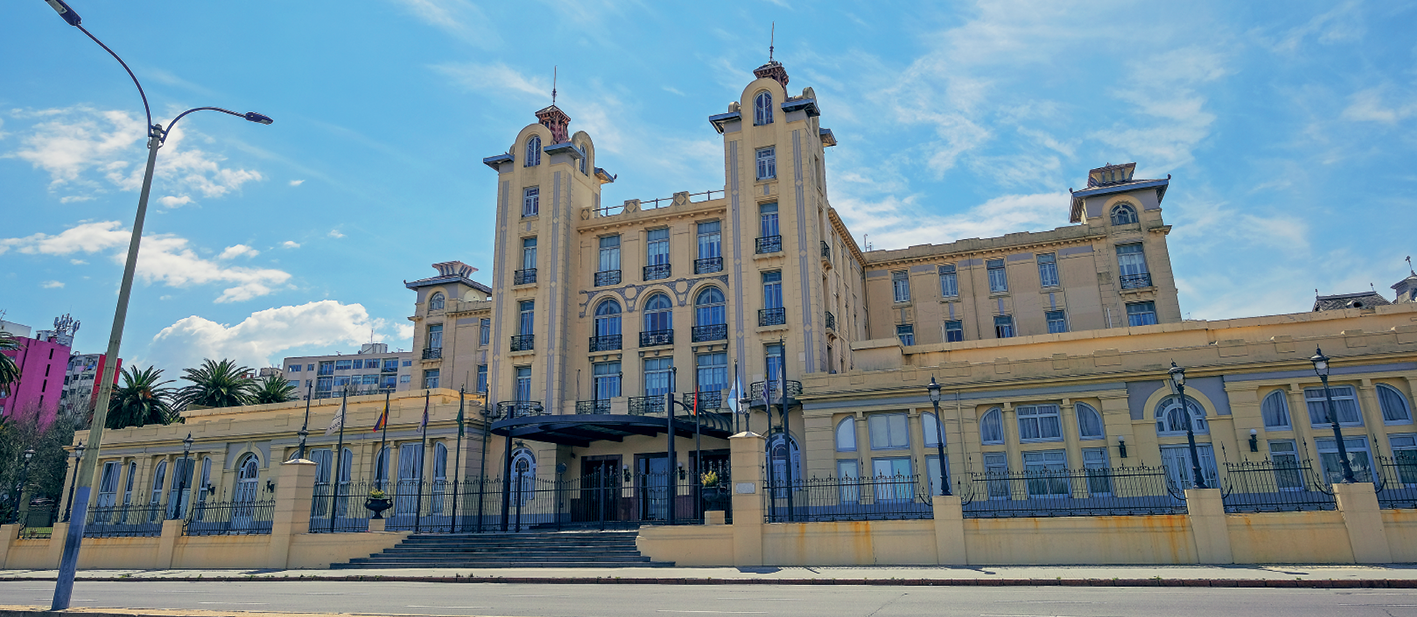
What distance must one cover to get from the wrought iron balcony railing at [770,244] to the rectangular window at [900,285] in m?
11.3

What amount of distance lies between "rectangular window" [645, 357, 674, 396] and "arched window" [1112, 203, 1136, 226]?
24435 millimetres

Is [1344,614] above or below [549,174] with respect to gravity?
below

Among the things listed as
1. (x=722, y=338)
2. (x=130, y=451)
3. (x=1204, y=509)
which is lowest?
(x=1204, y=509)

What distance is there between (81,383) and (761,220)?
107058 millimetres

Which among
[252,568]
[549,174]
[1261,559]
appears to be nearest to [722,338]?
[549,174]

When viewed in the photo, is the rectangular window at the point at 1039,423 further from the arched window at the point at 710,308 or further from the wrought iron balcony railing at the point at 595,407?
the wrought iron balcony railing at the point at 595,407

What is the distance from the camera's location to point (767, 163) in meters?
37.4

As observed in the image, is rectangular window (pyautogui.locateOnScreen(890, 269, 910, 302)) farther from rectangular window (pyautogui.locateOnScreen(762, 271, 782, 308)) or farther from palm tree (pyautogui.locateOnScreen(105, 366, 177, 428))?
palm tree (pyautogui.locateOnScreen(105, 366, 177, 428))

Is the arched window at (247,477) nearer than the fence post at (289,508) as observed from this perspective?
No

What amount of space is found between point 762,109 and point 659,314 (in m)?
10.8

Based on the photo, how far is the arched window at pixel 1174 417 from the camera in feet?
87.6

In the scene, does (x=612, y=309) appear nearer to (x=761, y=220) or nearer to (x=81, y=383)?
(x=761, y=220)

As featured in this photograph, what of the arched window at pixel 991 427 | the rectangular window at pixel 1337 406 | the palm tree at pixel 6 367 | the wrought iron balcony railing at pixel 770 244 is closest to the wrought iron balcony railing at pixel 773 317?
the wrought iron balcony railing at pixel 770 244

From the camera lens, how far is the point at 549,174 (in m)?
40.3
